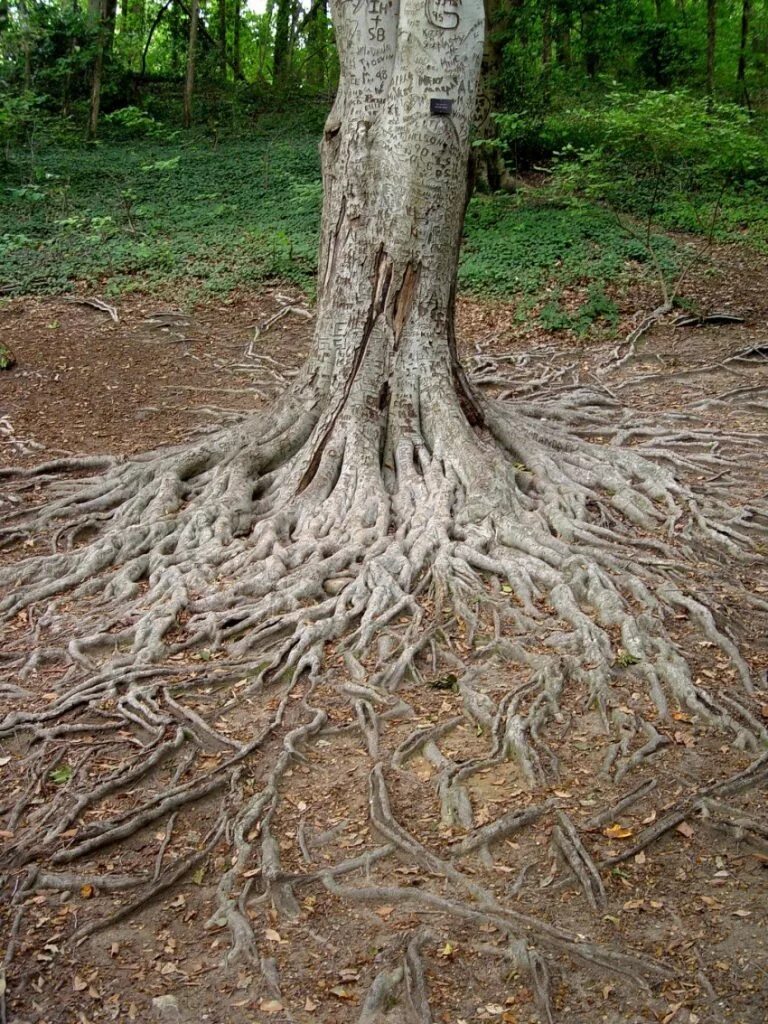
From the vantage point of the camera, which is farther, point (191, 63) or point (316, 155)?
point (191, 63)

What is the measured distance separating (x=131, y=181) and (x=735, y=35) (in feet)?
51.2

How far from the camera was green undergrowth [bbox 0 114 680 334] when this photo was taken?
13.1 m

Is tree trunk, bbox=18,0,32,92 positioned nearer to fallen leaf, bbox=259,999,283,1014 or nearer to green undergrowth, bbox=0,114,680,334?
green undergrowth, bbox=0,114,680,334

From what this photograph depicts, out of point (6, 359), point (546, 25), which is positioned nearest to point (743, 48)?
point (546, 25)

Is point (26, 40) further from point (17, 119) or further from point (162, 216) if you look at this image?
point (162, 216)

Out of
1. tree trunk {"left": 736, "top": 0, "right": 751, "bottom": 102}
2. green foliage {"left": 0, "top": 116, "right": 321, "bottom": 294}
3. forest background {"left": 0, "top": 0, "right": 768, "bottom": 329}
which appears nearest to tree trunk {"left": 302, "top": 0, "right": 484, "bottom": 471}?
forest background {"left": 0, "top": 0, "right": 768, "bottom": 329}

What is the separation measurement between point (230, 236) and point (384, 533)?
10.4 metres

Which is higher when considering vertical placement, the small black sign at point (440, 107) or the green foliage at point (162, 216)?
the small black sign at point (440, 107)

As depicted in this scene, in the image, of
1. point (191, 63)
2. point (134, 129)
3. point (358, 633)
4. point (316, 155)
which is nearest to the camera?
point (358, 633)

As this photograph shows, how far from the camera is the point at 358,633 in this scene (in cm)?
549

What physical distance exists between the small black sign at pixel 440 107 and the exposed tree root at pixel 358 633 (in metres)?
1.86

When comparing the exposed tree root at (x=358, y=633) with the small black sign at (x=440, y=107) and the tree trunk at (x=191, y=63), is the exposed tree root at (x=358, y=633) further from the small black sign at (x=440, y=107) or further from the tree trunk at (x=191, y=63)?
the tree trunk at (x=191, y=63)

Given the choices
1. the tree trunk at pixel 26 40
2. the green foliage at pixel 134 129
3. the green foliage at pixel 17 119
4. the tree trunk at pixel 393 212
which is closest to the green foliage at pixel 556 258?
the tree trunk at pixel 393 212

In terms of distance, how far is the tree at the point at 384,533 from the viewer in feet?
16.2
